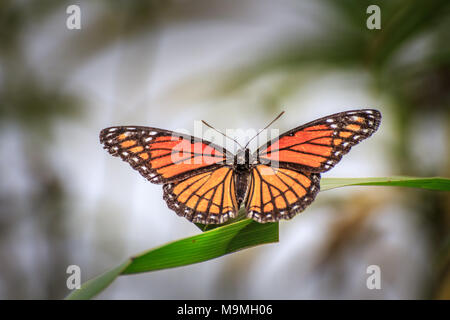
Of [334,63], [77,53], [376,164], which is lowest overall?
[376,164]

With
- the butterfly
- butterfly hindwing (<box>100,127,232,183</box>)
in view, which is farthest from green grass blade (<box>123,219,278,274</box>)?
butterfly hindwing (<box>100,127,232,183</box>)

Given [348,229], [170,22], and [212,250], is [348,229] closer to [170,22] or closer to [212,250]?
[212,250]

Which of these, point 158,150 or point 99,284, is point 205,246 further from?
point 158,150

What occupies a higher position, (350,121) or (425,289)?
(350,121)

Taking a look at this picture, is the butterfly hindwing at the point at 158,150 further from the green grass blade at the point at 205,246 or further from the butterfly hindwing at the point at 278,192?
the green grass blade at the point at 205,246

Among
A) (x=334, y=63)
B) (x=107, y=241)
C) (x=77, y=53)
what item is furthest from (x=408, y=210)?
(x=77, y=53)

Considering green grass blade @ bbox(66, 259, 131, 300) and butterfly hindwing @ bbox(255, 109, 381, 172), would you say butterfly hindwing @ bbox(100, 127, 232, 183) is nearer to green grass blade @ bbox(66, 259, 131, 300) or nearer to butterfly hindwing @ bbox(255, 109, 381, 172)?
butterfly hindwing @ bbox(255, 109, 381, 172)
